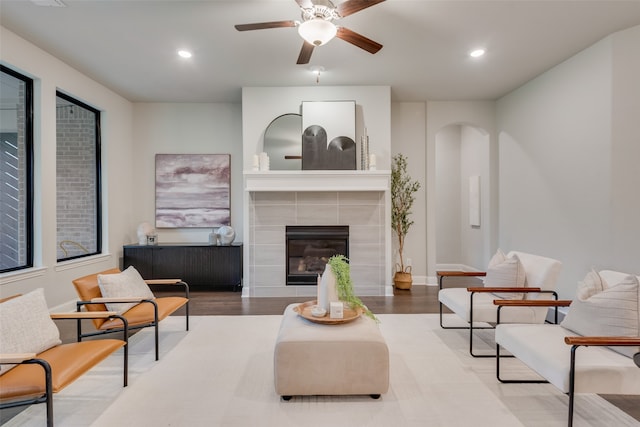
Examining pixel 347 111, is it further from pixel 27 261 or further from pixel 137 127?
pixel 27 261

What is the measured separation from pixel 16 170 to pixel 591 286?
18.0ft

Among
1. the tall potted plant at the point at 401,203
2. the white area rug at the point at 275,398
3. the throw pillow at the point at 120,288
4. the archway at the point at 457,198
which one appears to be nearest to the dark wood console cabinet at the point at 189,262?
the throw pillow at the point at 120,288

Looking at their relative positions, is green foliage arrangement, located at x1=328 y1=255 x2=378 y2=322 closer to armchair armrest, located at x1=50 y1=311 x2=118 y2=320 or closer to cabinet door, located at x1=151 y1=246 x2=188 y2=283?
armchair armrest, located at x1=50 y1=311 x2=118 y2=320

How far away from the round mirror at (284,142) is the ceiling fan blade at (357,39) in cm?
232

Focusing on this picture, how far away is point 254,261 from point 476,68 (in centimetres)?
404

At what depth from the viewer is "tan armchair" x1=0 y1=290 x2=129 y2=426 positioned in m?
1.77

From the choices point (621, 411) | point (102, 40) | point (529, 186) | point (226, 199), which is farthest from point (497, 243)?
point (102, 40)

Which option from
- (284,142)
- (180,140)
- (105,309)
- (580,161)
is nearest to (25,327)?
(105,309)

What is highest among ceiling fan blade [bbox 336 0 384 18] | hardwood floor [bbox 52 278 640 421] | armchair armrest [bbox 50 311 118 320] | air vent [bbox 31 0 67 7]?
air vent [bbox 31 0 67 7]

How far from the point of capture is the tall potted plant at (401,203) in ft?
18.8

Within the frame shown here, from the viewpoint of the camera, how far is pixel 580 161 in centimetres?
411

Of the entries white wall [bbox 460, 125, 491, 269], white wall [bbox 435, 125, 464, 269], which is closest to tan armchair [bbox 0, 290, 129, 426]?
white wall [bbox 460, 125, 491, 269]

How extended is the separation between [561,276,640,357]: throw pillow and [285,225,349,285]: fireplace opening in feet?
10.9

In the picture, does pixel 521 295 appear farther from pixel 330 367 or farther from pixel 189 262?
pixel 189 262
